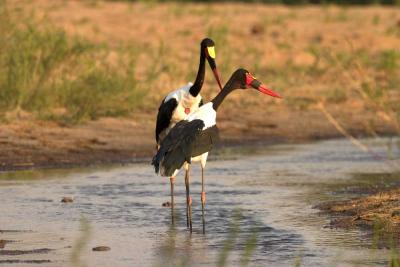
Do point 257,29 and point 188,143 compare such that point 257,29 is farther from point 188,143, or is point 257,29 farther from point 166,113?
point 188,143

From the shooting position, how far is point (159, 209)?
947cm

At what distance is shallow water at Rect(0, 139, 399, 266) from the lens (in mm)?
7496

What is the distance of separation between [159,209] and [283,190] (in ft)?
4.79

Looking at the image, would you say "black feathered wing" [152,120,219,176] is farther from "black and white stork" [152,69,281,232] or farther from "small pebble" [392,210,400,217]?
"small pebble" [392,210,400,217]

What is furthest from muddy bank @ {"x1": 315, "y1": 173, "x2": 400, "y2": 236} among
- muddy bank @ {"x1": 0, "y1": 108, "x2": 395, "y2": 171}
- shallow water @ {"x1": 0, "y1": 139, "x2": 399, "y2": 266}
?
muddy bank @ {"x1": 0, "y1": 108, "x2": 395, "y2": 171}

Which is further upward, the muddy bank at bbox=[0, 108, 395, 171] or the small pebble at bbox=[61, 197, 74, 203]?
the muddy bank at bbox=[0, 108, 395, 171]

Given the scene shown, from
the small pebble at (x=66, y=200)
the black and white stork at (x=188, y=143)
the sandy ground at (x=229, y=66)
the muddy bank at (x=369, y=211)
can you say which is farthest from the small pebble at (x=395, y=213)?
the small pebble at (x=66, y=200)

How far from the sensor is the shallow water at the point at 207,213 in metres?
7.50

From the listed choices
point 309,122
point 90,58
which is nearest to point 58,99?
point 90,58

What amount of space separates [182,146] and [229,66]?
9.61 m

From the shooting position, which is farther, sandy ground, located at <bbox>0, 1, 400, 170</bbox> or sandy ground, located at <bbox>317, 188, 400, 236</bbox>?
sandy ground, located at <bbox>0, 1, 400, 170</bbox>

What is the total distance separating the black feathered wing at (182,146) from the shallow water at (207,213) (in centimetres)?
48

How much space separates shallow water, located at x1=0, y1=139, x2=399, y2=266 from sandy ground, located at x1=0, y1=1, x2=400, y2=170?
84 cm

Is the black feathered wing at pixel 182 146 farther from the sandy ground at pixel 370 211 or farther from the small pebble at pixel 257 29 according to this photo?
the small pebble at pixel 257 29
